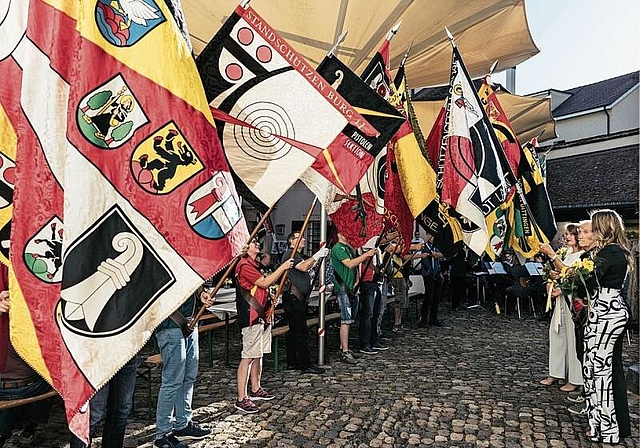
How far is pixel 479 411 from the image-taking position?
266 inches

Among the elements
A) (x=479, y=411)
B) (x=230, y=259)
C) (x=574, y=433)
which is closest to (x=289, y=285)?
(x=479, y=411)

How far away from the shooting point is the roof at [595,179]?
19.5 meters

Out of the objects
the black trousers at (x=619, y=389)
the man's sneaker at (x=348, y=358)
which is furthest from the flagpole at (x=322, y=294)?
the black trousers at (x=619, y=389)

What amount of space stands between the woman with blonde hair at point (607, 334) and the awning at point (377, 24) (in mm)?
3803

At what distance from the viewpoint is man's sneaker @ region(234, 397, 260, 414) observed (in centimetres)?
654

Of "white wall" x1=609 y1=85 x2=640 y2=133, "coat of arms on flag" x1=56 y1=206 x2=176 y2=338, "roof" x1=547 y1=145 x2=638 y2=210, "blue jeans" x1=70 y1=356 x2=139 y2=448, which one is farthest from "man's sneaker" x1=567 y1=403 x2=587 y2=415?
"white wall" x1=609 y1=85 x2=640 y2=133

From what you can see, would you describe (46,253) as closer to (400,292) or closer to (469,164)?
(469,164)

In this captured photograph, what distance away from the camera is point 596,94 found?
3325cm

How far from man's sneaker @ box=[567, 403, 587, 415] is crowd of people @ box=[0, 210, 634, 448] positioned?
0.02 meters

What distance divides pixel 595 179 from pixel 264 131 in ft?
65.3

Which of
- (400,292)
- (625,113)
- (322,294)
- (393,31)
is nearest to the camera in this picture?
(393,31)

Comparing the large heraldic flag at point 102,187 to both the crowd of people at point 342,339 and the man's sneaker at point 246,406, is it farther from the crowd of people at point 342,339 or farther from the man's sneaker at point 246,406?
the man's sneaker at point 246,406

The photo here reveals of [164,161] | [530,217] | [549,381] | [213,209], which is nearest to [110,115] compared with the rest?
[164,161]

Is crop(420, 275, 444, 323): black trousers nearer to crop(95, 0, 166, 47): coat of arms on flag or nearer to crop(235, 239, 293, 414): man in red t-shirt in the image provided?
crop(235, 239, 293, 414): man in red t-shirt
